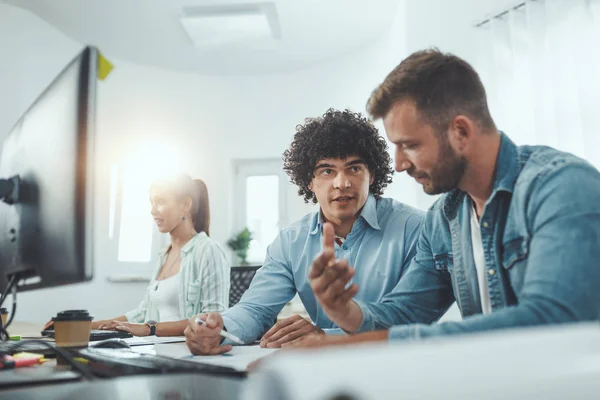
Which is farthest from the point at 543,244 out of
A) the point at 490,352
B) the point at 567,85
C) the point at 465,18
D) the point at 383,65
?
the point at 383,65

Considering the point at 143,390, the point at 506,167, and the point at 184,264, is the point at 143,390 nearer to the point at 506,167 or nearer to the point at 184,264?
the point at 506,167

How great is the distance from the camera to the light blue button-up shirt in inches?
62.4

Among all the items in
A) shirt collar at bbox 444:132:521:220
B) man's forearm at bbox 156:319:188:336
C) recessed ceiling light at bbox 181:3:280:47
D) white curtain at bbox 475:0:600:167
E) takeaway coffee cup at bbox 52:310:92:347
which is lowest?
man's forearm at bbox 156:319:188:336

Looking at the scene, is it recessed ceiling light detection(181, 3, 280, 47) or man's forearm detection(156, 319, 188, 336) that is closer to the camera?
man's forearm detection(156, 319, 188, 336)

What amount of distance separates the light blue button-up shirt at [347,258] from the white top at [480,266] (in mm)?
441

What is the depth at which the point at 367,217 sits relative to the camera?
1676 millimetres

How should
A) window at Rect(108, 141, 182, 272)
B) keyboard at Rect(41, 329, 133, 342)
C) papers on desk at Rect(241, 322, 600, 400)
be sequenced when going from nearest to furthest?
papers on desk at Rect(241, 322, 600, 400) < keyboard at Rect(41, 329, 133, 342) < window at Rect(108, 141, 182, 272)

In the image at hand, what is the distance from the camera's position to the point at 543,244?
82 centimetres

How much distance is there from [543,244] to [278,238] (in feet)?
3.42

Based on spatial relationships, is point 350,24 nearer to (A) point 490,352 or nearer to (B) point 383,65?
(B) point 383,65

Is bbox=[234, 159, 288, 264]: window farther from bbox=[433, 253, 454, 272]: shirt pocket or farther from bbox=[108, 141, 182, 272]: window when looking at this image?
bbox=[433, 253, 454, 272]: shirt pocket

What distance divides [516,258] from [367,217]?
2.36 ft

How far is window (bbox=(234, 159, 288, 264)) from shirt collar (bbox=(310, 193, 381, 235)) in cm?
332

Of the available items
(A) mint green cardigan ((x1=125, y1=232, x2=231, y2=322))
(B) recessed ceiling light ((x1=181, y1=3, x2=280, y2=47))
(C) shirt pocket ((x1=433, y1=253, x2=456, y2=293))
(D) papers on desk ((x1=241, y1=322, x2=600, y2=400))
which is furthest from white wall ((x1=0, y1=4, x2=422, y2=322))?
(D) papers on desk ((x1=241, y1=322, x2=600, y2=400))
